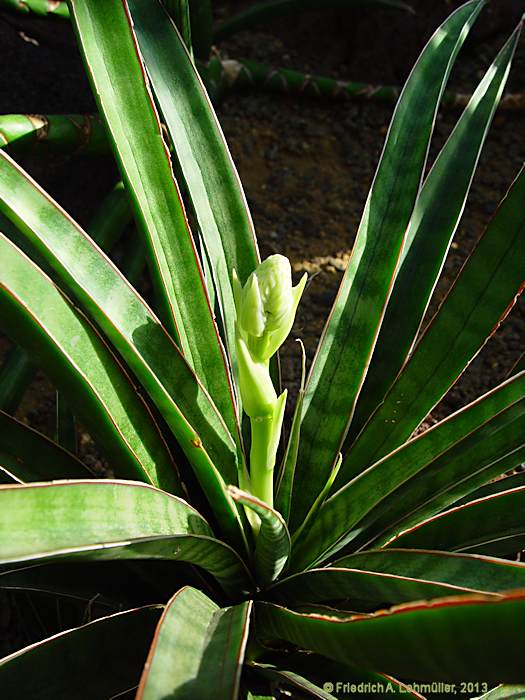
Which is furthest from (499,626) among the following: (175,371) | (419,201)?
(419,201)

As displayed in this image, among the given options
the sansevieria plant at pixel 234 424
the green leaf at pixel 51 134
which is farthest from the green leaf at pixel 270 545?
the green leaf at pixel 51 134

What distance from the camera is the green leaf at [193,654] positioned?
1.98 feet

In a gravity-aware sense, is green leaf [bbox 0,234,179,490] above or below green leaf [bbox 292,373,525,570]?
above

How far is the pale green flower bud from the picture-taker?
2.32ft

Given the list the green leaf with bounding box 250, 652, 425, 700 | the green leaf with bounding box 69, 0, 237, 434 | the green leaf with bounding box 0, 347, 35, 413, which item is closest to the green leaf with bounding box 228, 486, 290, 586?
the green leaf with bounding box 250, 652, 425, 700

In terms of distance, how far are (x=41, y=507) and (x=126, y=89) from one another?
52 cm

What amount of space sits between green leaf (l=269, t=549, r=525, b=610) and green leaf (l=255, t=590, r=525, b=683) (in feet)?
0.36

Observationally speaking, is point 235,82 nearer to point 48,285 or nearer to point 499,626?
point 48,285

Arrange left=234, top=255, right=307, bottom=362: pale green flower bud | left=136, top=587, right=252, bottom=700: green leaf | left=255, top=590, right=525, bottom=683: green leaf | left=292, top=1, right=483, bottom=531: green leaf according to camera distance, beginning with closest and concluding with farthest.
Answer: left=255, top=590, right=525, bottom=683: green leaf, left=136, top=587, right=252, bottom=700: green leaf, left=234, top=255, right=307, bottom=362: pale green flower bud, left=292, top=1, right=483, bottom=531: green leaf

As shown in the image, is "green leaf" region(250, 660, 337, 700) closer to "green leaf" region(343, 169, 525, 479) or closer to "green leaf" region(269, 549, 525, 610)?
"green leaf" region(269, 549, 525, 610)

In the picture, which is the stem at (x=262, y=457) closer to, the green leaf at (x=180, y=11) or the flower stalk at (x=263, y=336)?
the flower stalk at (x=263, y=336)

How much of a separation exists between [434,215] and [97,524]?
0.61 m

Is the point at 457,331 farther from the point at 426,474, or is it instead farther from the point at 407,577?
the point at 407,577

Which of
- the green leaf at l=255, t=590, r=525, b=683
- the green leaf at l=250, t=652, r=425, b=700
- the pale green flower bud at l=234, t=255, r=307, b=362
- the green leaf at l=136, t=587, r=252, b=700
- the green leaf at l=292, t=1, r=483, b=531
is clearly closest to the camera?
the green leaf at l=255, t=590, r=525, b=683
